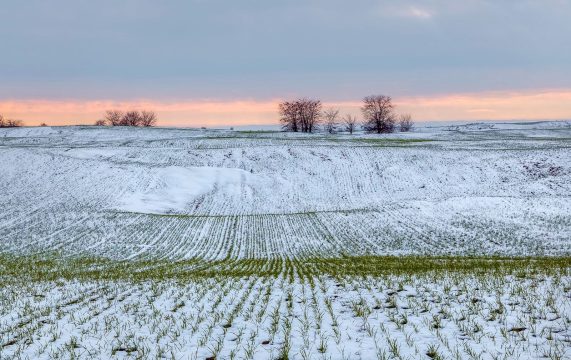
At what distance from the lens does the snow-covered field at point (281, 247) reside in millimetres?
7996

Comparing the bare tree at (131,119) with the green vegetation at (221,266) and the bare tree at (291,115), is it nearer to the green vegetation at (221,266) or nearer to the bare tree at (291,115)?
the bare tree at (291,115)

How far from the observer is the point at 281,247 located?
3097cm

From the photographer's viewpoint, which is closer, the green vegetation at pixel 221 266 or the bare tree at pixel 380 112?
the green vegetation at pixel 221 266

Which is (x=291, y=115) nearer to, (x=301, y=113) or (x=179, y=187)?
(x=301, y=113)

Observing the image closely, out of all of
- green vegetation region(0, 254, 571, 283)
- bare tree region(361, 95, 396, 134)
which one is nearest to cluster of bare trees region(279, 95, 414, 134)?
bare tree region(361, 95, 396, 134)

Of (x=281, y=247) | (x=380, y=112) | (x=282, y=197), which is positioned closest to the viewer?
(x=281, y=247)

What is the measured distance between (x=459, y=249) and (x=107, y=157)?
5787 cm

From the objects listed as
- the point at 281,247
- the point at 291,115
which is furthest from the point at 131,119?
the point at 281,247

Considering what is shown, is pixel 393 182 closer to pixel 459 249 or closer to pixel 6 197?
pixel 459 249

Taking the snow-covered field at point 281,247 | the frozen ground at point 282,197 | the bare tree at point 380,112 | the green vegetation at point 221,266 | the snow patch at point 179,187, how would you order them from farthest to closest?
the bare tree at point 380,112 < the snow patch at point 179,187 < the frozen ground at point 282,197 < the green vegetation at point 221,266 < the snow-covered field at point 281,247

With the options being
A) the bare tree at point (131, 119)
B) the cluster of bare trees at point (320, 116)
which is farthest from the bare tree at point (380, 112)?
the bare tree at point (131, 119)

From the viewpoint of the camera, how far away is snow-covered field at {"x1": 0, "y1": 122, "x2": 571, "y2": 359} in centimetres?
800

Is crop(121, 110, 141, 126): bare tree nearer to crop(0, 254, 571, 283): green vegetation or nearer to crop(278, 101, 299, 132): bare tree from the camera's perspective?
crop(278, 101, 299, 132): bare tree

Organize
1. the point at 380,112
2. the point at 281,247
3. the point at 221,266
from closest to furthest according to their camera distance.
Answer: the point at 221,266 → the point at 281,247 → the point at 380,112
